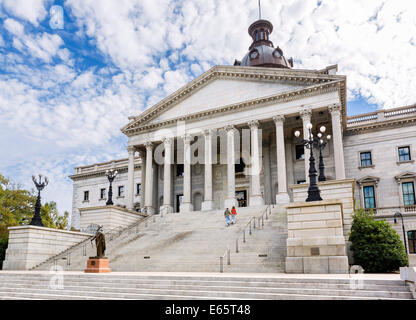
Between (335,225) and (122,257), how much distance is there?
13.1 m

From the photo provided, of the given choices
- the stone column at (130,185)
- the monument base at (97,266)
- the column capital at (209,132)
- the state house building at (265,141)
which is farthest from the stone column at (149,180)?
the monument base at (97,266)

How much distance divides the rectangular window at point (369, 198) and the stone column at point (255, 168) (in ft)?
35.4

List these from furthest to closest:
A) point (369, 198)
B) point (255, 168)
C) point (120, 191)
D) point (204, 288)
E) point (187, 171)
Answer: point (120, 191), point (187, 171), point (369, 198), point (255, 168), point (204, 288)

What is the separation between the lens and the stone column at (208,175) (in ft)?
120

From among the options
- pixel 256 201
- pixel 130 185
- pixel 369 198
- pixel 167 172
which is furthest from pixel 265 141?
pixel 130 185

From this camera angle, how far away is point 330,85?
32344mm

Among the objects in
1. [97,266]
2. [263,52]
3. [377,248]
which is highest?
[263,52]

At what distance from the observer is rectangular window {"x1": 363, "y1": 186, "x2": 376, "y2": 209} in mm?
35906

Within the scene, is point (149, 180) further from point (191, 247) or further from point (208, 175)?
point (191, 247)

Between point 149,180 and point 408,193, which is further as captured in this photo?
point 149,180

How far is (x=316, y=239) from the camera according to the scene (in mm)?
16109

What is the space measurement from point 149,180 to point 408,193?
26.0 metres
